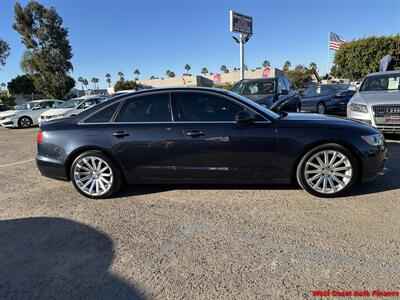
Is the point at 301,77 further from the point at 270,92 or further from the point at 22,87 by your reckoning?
the point at 270,92

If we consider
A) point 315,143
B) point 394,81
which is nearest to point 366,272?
point 315,143

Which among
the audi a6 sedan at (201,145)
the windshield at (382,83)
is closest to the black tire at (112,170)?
the audi a6 sedan at (201,145)

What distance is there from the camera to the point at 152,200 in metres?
4.48

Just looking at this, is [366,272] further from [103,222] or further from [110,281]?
[103,222]

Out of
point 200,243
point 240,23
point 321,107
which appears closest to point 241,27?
point 240,23

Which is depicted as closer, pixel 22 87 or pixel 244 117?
pixel 244 117

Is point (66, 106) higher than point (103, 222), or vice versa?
point (66, 106)

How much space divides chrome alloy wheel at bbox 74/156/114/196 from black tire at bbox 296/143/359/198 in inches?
103

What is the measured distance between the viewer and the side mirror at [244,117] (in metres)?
4.21

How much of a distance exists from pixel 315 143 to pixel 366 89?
5.64 m

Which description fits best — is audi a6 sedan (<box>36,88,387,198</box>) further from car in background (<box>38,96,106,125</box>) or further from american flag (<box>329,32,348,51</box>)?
american flag (<box>329,32,348,51</box>)

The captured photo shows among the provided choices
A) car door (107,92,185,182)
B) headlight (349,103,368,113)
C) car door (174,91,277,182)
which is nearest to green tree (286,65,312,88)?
headlight (349,103,368,113)

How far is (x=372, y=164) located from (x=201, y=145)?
225 cm

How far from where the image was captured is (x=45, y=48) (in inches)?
1550
